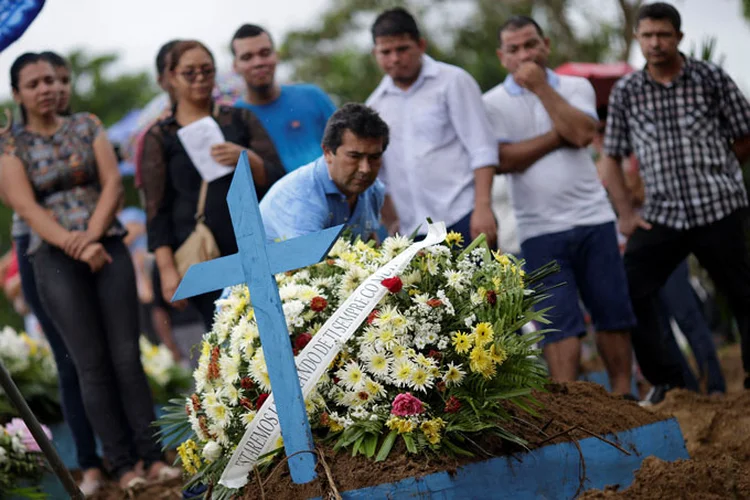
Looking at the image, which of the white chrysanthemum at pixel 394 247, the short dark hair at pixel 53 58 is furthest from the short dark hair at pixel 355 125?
the short dark hair at pixel 53 58

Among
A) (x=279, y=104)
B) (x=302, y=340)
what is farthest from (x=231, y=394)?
(x=279, y=104)

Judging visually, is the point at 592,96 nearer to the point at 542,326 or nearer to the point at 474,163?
the point at 474,163

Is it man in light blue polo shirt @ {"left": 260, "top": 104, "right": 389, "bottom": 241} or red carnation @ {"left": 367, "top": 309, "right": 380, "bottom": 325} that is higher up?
man in light blue polo shirt @ {"left": 260, "top": 104, "right": 389, "bottom": 241}

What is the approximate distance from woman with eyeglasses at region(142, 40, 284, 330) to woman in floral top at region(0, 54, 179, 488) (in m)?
0.23

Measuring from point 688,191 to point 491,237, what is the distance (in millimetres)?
1207

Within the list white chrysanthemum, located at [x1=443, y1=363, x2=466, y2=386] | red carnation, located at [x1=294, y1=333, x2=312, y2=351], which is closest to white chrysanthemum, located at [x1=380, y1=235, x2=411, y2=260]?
red carnation, located at [x1=294, y1=333, x2=312, y2=351]

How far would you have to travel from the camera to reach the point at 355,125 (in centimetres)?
505

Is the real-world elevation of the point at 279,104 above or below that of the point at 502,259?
above

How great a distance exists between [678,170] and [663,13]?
89cm

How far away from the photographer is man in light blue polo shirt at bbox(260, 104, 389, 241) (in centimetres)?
507

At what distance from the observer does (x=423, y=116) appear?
653cm

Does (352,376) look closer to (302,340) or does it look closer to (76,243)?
(302,340)

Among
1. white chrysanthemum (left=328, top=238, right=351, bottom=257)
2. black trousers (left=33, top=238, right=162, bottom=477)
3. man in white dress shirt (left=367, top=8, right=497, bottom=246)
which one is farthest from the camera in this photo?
man in white dress shirt (left=367, top=8, right=497, bottom=246)

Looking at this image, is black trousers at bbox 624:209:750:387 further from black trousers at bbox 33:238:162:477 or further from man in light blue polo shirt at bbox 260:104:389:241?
black trousers at bbox 33:238:162:477
